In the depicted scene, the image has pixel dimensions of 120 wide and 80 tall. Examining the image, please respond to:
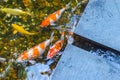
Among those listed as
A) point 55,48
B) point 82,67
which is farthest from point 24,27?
point 82,67

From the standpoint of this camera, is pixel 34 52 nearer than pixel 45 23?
Yes

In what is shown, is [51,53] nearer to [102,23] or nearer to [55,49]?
[55,49]

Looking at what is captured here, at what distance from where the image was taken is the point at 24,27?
255 centimetres

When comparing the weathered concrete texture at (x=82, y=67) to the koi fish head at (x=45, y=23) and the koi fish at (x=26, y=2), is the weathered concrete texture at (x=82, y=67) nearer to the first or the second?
the koi fish head at (x=45, y=23)

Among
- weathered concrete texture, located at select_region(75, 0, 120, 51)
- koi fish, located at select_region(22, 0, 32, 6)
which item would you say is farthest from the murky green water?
weathered concrete texture, located at select_region(75, 0, 120, 51)

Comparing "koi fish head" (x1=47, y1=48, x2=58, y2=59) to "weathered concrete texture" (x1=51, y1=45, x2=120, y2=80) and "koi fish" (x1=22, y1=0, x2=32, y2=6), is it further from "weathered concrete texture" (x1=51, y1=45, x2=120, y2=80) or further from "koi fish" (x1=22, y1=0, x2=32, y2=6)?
"koi fish" (x1=22, y1=0, x2=32, y2=6)

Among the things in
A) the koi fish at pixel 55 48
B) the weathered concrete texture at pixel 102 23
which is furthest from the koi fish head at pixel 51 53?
the weathered concrete texture at pixel 102 23

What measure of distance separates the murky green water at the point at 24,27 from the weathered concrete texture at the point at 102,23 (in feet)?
0.34

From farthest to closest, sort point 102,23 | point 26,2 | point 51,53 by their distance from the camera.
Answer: point 26,2
point 102,23
point 51,53

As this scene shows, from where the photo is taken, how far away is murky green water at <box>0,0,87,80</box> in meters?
2.34

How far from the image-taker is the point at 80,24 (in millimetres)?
2521

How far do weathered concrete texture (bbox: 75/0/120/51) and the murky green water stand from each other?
0.10 m

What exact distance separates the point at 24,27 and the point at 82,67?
21.5 inches

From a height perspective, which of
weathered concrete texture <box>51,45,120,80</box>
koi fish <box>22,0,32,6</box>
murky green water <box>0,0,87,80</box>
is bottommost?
weathered concrete texture <box>51,45,120,80</box>
